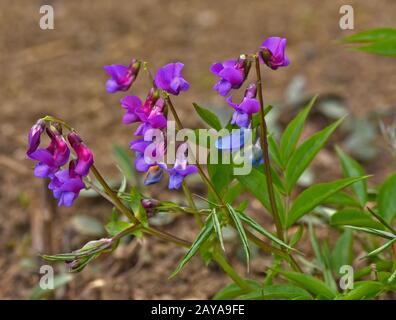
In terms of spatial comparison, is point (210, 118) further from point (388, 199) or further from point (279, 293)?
point (388, 199)

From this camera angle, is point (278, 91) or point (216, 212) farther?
point (278, 91)

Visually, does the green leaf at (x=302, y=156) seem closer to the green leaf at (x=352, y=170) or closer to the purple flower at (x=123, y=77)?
the green leaf at (x=352, y=170)

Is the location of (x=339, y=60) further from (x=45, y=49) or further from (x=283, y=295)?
(x=283, y=295)

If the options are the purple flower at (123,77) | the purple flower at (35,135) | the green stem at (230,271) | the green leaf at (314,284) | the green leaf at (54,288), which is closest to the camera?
the purple flower at (35,135)

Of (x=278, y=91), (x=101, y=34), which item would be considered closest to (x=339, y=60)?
(x=278, y=91)

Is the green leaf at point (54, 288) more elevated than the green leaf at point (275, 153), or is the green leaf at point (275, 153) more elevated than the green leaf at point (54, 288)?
the green leaf at point (275, 153)

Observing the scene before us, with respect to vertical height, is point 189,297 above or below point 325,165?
below

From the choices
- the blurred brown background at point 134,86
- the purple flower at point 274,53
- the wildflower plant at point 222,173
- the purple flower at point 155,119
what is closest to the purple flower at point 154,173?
the wildflower plant at point 222,173

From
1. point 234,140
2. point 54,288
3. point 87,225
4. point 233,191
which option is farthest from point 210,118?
point 87,225
